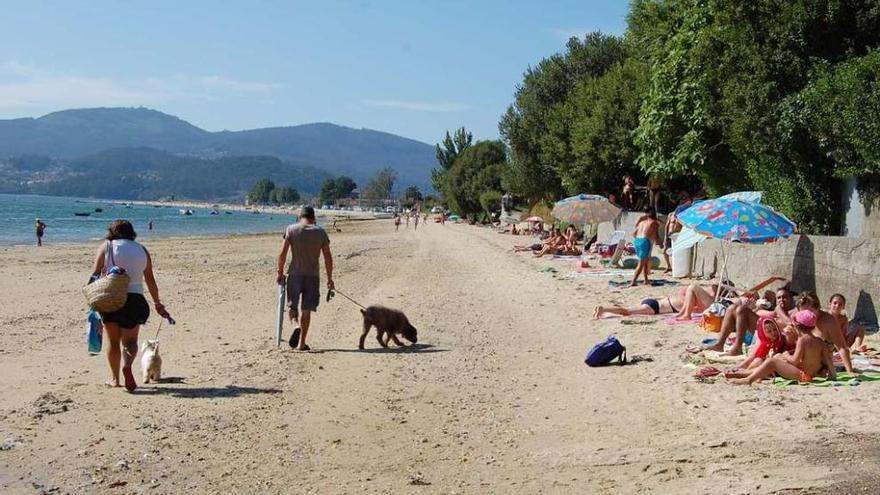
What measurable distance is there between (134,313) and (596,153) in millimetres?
24846

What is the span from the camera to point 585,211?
24.0 m

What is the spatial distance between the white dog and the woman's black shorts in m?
0.66

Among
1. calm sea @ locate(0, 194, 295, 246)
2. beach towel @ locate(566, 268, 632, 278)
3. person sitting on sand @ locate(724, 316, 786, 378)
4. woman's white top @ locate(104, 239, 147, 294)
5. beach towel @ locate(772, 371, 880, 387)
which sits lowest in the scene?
calm sea @ locate(0, 194, 295, 246)

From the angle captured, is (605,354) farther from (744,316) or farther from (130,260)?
(130,260)

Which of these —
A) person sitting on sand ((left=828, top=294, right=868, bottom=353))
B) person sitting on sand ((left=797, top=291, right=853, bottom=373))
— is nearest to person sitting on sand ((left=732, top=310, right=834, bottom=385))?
person sitting on sand ((left=797, top=291, right=853, bottom=373))

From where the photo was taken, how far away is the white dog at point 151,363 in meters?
8.51

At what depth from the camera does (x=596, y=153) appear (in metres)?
30.9

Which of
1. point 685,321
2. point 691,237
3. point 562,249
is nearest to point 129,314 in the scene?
point 685,321

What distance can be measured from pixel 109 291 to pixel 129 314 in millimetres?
321

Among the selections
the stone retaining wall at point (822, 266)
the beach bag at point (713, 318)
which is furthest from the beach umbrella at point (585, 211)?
the beach bag at point (713, 318)

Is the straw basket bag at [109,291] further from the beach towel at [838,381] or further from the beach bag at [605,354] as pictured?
the beach towel at [838,381]

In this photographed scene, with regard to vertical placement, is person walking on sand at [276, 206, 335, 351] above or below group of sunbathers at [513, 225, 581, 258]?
above

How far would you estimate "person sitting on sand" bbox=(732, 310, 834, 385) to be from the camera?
25.8 ft

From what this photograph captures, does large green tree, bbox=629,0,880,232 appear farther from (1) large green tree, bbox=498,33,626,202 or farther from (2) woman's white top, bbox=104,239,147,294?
(1) large green tree, bbox=498,33,626,202
